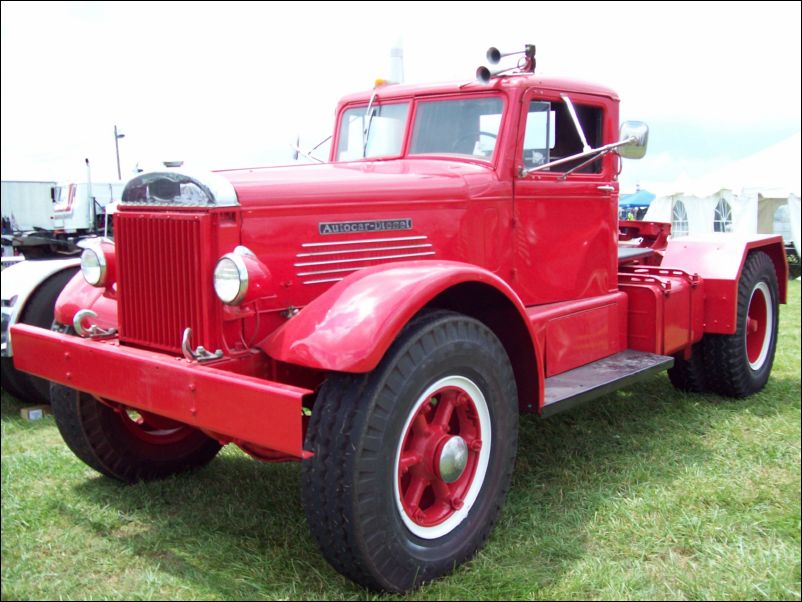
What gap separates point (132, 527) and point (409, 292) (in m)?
1.83

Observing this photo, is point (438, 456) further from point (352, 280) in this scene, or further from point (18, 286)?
point (18, 286)

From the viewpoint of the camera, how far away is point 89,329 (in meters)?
3.67

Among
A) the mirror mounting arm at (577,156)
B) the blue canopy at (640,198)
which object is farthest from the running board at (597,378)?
the blue canopy at (640,198)

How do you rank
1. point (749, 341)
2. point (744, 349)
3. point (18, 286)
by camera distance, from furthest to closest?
point (749, 341)
point (18, 286)
point (744, 349)

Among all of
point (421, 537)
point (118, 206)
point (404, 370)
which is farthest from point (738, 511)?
point (118, 206)

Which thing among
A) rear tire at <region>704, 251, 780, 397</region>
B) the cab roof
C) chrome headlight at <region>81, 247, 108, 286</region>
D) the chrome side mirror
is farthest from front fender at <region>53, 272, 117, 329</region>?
rear tire at <region>704, 251, 780, 397</region>

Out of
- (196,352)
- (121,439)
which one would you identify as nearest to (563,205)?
(196,352)

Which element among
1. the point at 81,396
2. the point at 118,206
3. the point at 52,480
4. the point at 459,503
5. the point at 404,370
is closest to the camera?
the point at 404,370

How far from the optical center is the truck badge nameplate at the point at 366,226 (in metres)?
3.47

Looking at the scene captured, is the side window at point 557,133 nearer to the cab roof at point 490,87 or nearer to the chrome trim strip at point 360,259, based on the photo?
the cab roof at point 490,87

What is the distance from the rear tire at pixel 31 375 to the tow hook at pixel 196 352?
3.19 meters

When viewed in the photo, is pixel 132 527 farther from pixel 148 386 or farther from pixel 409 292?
pixel 409 292

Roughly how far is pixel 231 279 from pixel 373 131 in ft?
6.39

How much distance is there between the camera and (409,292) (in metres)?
3.01
